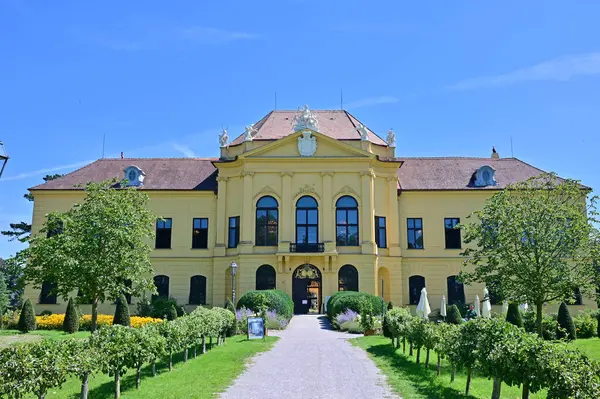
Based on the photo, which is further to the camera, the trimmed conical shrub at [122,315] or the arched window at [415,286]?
the arched window at [415,286]

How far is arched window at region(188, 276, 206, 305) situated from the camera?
39969 mm

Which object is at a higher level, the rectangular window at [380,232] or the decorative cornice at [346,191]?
the decorative cornice at [346,191]

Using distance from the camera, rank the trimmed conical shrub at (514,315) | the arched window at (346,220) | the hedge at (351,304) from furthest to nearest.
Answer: the arched window at (346,220), the hedge at (351,304), the trimmed conical shrub at (514,315)

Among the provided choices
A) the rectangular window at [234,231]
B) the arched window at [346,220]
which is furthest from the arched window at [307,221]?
the rectangular window at [234,231]

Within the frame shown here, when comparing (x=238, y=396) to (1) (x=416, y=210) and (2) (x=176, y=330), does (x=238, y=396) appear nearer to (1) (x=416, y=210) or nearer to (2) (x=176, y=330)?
(2) (x=176, y=330)

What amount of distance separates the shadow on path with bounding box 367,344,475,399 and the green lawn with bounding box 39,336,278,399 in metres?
4.70

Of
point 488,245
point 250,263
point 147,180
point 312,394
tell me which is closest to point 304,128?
point 250,263

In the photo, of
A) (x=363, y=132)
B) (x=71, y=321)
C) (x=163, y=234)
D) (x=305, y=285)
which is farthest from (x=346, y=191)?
(x=71, y=321)

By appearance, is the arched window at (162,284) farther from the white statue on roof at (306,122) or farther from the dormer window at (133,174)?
the white statue on roof at (306,122)

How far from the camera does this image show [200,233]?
40.9m

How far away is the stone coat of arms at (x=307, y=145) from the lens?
38.6 m

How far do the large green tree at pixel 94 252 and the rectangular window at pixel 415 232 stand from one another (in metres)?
23.4

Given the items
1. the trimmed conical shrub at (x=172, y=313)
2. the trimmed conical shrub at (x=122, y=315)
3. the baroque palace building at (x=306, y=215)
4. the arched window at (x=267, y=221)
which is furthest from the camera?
the arched window at (x=267, y=221)

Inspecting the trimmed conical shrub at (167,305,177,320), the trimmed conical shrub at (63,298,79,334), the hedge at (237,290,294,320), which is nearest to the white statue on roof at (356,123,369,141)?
the hedge at (237,290,294,320)
